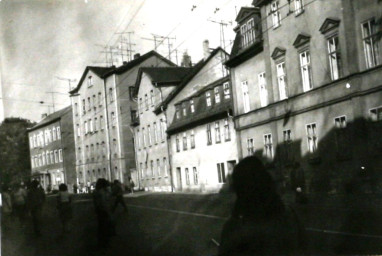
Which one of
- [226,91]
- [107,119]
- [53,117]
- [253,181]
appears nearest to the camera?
[253,181]

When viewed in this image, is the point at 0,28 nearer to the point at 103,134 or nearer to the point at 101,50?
the point at 101,50

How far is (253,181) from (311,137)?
0.36 metres

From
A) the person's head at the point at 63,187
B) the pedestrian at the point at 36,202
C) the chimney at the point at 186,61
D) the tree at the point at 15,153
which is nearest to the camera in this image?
the chimney at the point at 186,61

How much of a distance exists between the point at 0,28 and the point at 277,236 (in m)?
2.33

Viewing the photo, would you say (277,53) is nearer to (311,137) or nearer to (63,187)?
(311,137)

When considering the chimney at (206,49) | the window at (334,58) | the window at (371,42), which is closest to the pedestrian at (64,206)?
the chimney at (206,49)

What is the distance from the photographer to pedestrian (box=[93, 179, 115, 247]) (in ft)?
7.10

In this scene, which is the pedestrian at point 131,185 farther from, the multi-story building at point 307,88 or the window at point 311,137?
the window at point 311,137

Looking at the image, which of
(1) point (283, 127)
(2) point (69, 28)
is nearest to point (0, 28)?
(2) point (69, 28)

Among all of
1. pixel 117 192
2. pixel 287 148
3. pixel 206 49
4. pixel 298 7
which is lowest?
pixel 117 192

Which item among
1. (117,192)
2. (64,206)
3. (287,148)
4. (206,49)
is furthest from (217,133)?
(64,206)

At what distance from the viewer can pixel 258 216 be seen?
5.50 ft

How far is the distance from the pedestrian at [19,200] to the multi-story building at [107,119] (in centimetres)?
47

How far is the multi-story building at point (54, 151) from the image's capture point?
2.38m
